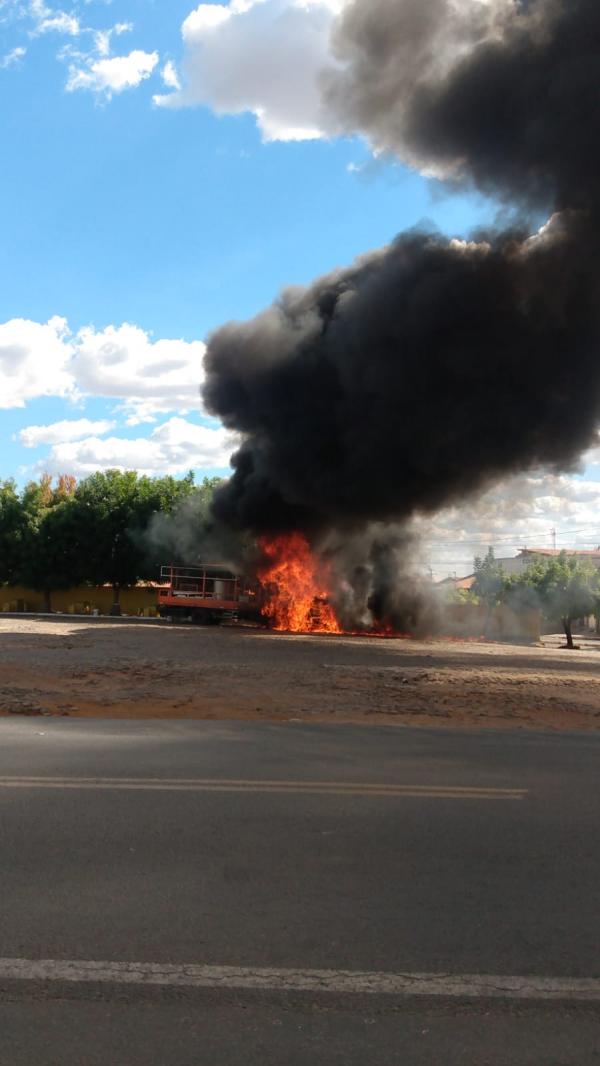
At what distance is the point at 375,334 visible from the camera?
2758 centimetres

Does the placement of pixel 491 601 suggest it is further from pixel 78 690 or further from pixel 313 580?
pixel 78 690

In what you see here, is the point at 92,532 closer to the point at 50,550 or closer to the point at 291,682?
the point at 50,550

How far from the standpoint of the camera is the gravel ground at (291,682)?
12.0 m

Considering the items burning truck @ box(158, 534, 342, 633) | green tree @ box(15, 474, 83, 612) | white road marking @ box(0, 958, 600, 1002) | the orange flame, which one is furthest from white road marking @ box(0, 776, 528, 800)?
green tree @ box(15, 474, 83, 612)

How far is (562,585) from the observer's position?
45.8 metres

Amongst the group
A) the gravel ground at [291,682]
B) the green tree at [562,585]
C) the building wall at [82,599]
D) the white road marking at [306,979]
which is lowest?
the white road marking at [306,979]

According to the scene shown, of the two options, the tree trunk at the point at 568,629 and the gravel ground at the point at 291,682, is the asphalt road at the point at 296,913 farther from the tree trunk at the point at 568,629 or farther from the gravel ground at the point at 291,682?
the tree trunk at the point at 568,629

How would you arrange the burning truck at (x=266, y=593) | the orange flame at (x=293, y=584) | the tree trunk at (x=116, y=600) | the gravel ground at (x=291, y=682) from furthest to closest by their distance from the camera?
1. the tree trunk at (x=116, y=600)
2. the burning truck at (x=266, y=593)
3. the orange flame at (x=293, y=584)
4. the gravel ground at (x=291, y=682)

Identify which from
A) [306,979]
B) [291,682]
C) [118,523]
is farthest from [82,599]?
[306,979]

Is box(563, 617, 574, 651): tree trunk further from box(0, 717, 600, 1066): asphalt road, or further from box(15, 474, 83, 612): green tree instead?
box(0, 717, 600, 1066): asphalt road

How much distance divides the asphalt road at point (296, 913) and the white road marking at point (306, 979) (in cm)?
1

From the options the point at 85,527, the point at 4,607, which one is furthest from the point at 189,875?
the point at 4,607

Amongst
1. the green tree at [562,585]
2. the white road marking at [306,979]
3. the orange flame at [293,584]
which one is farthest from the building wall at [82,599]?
the white road marking at [306,979]

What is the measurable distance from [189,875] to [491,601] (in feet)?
126
